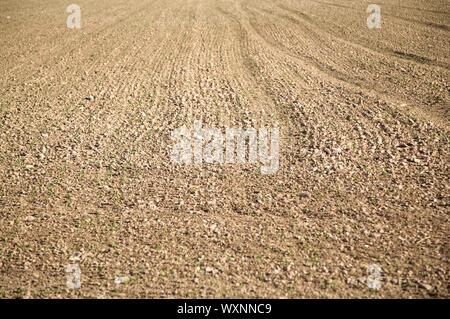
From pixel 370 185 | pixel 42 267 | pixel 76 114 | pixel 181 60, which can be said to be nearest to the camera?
pixel 42 267

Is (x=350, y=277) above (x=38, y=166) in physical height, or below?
below

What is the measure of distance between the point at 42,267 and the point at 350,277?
3326 mm

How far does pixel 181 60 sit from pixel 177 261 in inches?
284

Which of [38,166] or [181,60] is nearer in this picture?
[38,166]

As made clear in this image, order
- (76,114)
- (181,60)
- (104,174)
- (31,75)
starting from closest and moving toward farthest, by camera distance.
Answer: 1. (104,174)
2. (76,114)
3. (31,75)
4. (181,60)

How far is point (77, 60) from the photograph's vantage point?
1041 cm

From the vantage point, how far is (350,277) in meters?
3.77
